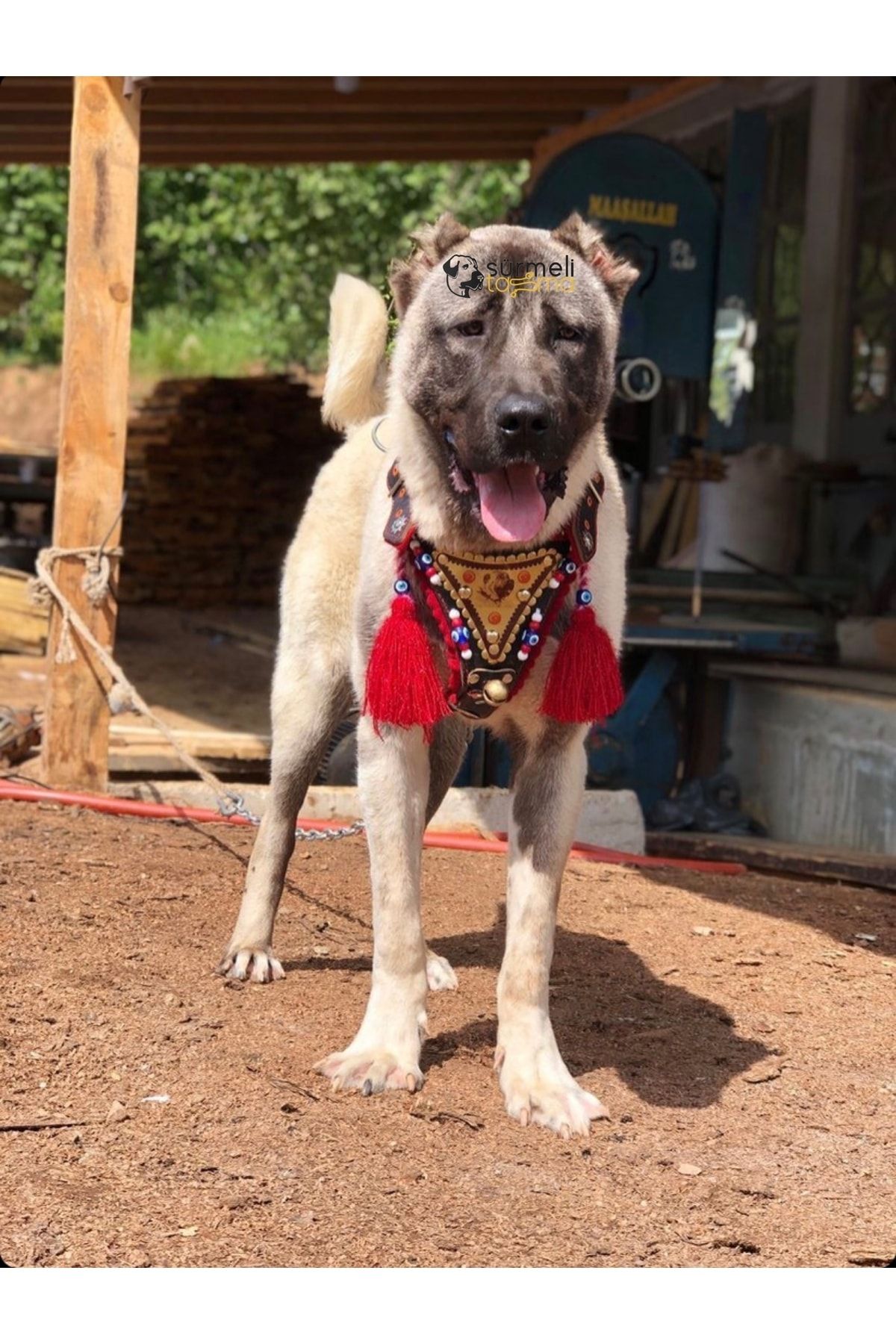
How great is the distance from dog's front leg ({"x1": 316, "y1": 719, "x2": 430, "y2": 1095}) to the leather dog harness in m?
0.23

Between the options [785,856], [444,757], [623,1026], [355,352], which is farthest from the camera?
[785,856]

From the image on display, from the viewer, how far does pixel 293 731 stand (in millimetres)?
Answer: 4359

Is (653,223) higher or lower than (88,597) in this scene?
higher

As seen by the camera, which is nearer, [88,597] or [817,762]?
[88,597]

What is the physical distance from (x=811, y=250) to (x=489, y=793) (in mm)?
A: 6153

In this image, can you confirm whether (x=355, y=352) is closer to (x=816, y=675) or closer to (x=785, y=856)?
(x=785, y=856)

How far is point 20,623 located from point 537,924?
816cm

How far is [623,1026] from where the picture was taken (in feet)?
13.3

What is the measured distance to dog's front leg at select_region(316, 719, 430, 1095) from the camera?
3.48 m

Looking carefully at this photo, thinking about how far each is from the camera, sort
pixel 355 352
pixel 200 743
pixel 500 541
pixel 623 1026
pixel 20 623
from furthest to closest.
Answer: pixel 20 623
pixel 200 743
pixel 355 352
pixel 623 1026
pixel 500 541

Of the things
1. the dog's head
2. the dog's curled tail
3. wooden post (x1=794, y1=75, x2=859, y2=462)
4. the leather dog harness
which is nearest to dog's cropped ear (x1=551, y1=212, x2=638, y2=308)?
the dog's head

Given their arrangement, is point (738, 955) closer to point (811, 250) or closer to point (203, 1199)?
point (203, 1199)

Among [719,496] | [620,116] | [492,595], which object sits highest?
[620,116]

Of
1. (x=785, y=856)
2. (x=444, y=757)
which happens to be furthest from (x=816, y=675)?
(x=444, y=757)
